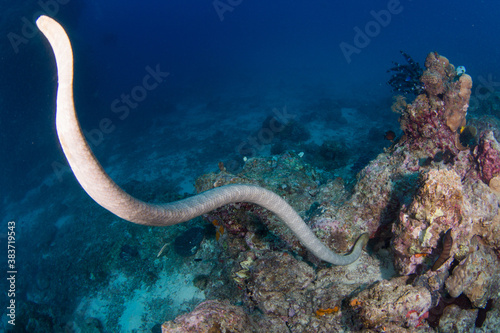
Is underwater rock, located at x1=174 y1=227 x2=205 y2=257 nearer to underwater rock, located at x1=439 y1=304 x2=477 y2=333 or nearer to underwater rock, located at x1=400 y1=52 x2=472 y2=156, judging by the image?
underwater rock, located at x1=439 y1=304 x2=477 y2=333

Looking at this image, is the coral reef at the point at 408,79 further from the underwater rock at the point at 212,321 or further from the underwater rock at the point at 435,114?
the underwater rock at the point at 212,321

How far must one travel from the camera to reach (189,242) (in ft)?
21.9

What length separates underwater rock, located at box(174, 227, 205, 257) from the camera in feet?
21.4

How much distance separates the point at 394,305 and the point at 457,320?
3.03ft

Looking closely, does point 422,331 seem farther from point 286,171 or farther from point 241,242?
point 286,171

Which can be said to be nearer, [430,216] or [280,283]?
[430,216]

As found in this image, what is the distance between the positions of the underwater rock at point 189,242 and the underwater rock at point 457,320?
5225mm

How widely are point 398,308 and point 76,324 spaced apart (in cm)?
814

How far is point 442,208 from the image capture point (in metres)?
2.96

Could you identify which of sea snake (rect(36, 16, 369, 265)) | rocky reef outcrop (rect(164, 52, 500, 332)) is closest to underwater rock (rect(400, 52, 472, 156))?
rocky reef outcrop (rect(164, 52, 500, 332))

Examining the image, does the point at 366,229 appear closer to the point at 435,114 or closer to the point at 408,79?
the point at 435,114

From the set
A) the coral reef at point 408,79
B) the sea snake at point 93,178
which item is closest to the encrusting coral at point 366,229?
the sea snake at point 93,178

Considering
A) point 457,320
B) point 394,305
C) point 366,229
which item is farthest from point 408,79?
point 394,305

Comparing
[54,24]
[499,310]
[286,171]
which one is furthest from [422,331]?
[54,24]
